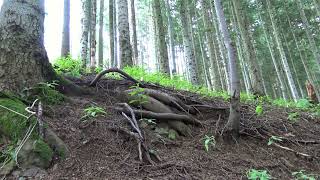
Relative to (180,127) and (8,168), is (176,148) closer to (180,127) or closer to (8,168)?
(180,127)

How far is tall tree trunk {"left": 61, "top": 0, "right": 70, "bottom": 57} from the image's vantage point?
11095mm

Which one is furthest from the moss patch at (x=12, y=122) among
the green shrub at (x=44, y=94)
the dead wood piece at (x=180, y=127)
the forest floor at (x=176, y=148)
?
the dead wood piece at (x=180, y=127)

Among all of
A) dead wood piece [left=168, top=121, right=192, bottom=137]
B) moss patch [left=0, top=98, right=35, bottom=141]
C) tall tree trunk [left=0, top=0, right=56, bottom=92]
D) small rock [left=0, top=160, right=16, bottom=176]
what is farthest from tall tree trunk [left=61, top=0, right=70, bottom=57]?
small rock [left=0, top=160, right=16, bottom=176]

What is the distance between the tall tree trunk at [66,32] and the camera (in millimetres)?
11095

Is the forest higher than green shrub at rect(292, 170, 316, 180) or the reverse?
higher

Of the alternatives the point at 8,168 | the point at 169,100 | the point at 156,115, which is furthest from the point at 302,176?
the point at 8,168

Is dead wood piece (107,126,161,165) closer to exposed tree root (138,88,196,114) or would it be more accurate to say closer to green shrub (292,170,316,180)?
exposed tree root (138,88,196,114)

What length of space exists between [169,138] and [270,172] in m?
1.58

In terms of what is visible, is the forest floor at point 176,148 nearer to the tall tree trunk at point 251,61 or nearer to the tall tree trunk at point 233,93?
the tall tree trunk at point 233,93

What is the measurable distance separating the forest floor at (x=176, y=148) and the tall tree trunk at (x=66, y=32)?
5.72 m

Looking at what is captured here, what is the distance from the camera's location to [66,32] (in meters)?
11.4

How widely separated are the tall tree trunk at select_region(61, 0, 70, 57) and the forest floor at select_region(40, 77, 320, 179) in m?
5.72

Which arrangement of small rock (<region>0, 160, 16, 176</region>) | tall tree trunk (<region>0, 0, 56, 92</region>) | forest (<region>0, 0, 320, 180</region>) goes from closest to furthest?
small rock (<region>0, 160, 16, 176</region>), forest (<region>0, 0, 320, 180</region>), tall tree trunk (<region>0, 0, 56, 92</region>)

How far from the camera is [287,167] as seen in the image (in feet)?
14.4
